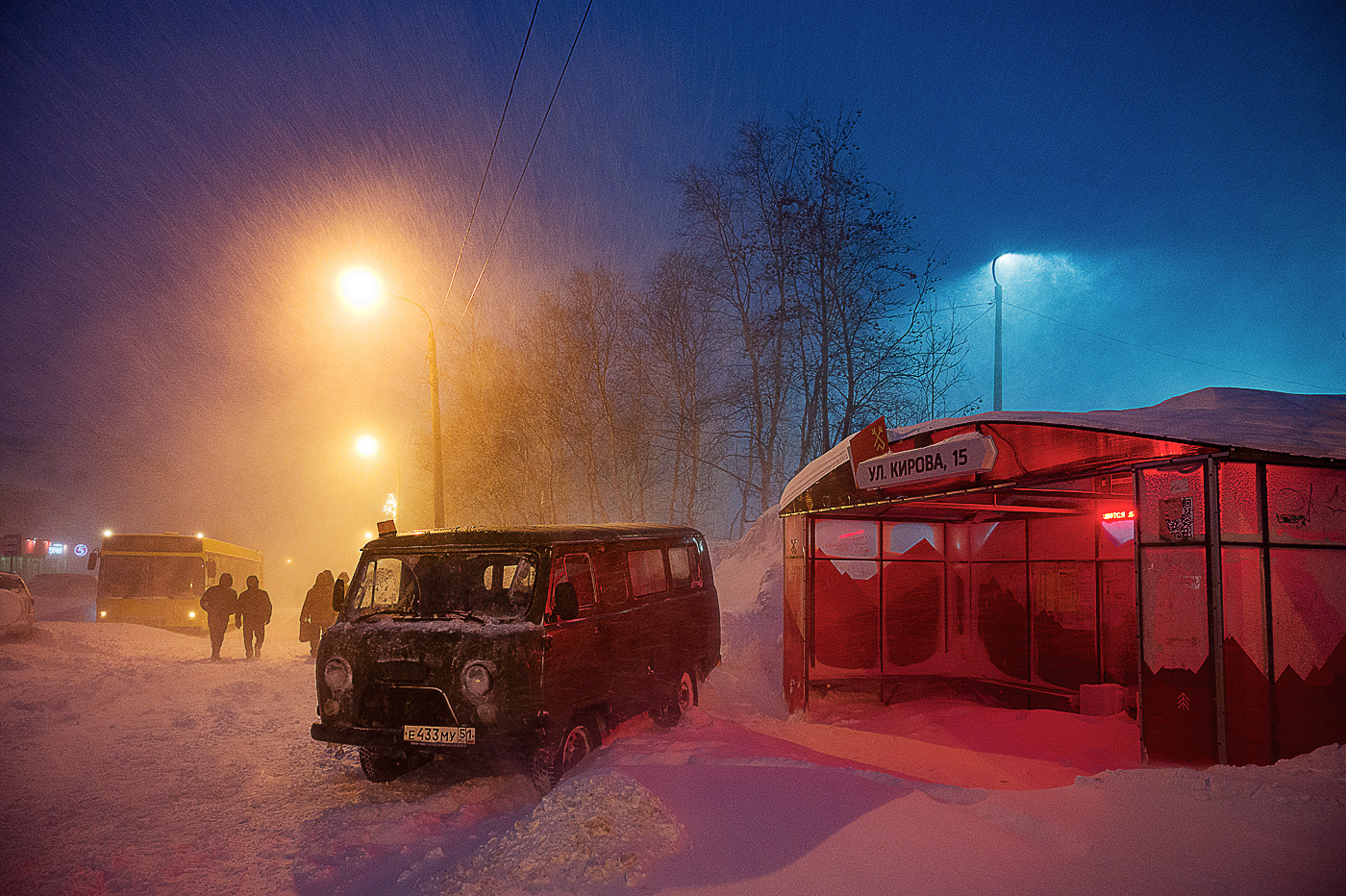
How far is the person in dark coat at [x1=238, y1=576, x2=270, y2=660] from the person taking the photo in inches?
609

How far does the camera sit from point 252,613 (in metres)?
15.5

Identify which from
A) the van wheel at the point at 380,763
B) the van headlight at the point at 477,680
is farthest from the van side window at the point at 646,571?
the van wheel at the point at 380,763

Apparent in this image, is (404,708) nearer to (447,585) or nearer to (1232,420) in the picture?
(447,585)

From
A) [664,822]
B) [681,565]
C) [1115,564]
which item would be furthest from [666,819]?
[1115,564]

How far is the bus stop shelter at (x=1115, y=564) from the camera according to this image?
609 centimetres

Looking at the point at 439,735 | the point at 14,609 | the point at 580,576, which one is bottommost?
the point at 14,609

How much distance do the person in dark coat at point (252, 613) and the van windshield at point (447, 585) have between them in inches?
397

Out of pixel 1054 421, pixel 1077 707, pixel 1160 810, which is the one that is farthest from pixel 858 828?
pixel 1077 707

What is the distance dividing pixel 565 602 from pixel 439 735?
1.49m

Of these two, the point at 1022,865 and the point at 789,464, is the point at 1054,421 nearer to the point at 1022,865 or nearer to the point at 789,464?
the point at 1022,865

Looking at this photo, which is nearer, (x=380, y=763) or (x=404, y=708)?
(x=404, y=708)

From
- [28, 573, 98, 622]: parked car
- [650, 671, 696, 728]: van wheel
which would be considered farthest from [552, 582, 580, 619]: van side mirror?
[28, 573, 98, 622]: parked car

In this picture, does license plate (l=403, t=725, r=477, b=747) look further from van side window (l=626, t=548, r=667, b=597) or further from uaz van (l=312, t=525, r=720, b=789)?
van side window (l=626, t=548, r=667, b=597)

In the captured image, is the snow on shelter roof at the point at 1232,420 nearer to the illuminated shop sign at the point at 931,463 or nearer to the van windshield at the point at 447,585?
the illuminated shop sign at the point at 931,463
